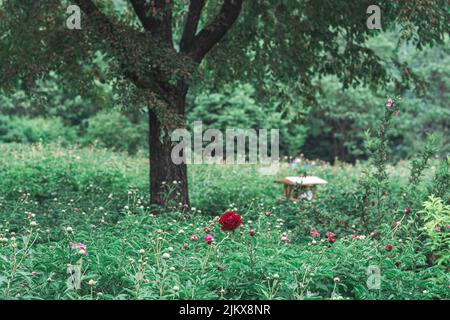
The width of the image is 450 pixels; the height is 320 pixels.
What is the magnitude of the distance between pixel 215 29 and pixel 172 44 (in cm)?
59

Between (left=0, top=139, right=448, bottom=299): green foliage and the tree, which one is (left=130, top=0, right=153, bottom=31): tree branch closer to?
the tree

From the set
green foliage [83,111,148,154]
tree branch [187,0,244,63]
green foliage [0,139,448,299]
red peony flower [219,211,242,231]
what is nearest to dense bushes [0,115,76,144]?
green foliage [83,111,148,154]

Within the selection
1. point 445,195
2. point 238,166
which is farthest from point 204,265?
point 238,166

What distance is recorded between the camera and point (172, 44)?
8773 mm

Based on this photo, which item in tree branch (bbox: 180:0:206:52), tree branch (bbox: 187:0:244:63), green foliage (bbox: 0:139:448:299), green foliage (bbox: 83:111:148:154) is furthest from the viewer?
green foliage (bbox: 83:111:148:154)

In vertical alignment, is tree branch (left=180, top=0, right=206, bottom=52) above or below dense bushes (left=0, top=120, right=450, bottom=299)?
above

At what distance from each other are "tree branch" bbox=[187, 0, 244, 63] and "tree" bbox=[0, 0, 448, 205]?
0.01 metres

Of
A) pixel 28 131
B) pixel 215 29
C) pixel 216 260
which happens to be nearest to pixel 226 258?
pixel 216 260

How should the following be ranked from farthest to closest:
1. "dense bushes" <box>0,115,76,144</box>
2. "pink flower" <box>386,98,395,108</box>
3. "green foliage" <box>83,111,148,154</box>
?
"green foliage" <box>83,111,148,154</box> → "dense bushes" <box>0,115,76,144</box> → "pink flower" <box>386,98,395,108</box>

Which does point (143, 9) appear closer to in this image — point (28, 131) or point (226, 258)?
point (226, 258)

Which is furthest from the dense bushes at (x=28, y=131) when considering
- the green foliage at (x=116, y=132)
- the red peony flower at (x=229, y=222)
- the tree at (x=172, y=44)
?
the red peony flower at (x=229, y=222)

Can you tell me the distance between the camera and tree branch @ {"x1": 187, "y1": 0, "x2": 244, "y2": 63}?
884 cm

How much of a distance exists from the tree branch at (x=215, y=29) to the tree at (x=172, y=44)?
1 centimetres
